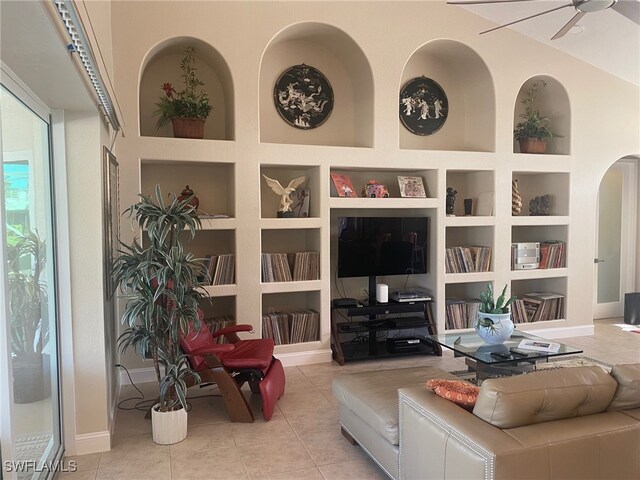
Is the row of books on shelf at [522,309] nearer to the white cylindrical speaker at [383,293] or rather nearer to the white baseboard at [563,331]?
the white baseboard at [563,331]

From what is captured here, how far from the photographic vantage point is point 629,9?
441 cm

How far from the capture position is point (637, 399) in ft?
7.02

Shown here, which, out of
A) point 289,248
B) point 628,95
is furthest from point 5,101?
point 628,95

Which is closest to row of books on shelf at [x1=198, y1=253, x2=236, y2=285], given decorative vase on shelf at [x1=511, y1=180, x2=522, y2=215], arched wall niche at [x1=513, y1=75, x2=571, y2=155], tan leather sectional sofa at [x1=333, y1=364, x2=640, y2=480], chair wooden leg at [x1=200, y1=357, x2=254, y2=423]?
chair wooden leg at [x1=200, y1=357, x2=254, y2=423]

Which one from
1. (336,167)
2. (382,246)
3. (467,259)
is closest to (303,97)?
(336,167)

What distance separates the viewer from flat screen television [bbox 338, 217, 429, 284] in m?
4.97

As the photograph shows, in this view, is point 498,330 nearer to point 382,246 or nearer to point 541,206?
point 382,246

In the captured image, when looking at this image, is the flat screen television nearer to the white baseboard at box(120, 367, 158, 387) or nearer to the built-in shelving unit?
the built-in shelving unit

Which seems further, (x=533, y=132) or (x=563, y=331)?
(x=563, y=331)

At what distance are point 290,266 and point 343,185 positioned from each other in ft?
3.18

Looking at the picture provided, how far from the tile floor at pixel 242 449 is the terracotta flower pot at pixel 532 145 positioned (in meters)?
3.56

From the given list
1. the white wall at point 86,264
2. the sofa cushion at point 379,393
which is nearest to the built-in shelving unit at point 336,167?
the white wall at point 86,264

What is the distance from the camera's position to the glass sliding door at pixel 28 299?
205cm

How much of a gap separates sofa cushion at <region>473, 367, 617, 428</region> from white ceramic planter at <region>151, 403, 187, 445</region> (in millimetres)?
1943
